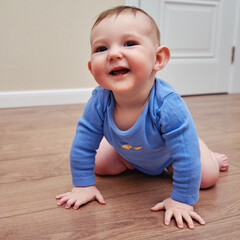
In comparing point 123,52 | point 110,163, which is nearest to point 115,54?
point 123,52

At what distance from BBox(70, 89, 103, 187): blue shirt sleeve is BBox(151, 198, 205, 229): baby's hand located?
17cm

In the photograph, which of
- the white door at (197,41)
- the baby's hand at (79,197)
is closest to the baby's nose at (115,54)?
the baby's hand at (79,197)

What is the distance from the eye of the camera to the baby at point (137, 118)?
53cm

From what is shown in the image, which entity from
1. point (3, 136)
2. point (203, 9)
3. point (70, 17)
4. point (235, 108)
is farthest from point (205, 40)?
point (3, 136)

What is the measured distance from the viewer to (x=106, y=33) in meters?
0.54

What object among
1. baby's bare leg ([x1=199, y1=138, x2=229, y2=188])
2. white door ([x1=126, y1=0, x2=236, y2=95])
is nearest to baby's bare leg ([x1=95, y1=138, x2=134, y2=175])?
baby's bare leg ([x1=199, y1=138, x2=229, y2=188])

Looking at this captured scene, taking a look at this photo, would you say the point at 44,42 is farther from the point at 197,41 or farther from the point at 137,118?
the point at 137,118

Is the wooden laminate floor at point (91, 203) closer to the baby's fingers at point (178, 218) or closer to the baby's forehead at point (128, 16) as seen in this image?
the baby's fingers at point (178, 218)

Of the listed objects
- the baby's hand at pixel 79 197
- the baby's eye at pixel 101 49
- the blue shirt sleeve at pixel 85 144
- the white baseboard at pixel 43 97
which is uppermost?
the baby's eye at pixel 101 49

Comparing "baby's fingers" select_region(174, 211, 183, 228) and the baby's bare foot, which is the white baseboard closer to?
the baby's bare foot

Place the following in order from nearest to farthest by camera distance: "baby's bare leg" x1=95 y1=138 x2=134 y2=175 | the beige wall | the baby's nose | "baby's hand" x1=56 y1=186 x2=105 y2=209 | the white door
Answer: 1. the baby's nose
2. "baby's hand" x1=56 y1=186 x2=105 y2=209
3. "baby's bare leg" x1=95 y1=138 x2=134 y2=175
4. the beige wall
5. the white door

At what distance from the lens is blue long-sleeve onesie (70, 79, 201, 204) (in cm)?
57

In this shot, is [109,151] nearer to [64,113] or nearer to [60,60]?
[64,113]

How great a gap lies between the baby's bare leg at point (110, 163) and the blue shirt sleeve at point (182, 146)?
0.22 meters
